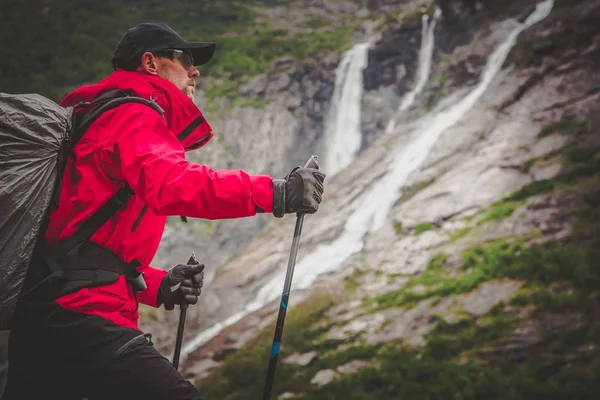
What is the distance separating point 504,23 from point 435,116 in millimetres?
5598

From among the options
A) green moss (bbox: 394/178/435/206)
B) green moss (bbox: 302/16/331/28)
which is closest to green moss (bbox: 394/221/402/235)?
green moss (bbox: 394/178/435/206)

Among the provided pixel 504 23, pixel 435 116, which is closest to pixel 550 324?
pixel 435 116

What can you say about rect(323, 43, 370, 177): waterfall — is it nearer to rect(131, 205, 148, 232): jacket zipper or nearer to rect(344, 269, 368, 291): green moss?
rect(344, 269, 368, 291): green moss

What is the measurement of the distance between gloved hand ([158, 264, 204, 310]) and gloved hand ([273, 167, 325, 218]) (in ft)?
2.81

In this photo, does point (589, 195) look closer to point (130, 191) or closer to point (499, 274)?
point (499, 274)

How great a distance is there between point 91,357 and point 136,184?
72 cm

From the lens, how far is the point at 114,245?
2428 mm

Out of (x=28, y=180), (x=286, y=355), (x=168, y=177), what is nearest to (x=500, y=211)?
(x=286, y=355)

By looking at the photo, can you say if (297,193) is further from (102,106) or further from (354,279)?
(354,279)

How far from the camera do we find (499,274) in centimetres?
926

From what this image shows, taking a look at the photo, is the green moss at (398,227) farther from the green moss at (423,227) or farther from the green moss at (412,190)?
the green moss at (412,190)

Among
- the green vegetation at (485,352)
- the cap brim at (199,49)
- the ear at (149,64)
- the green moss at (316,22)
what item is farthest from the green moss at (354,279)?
the green moss at (316,22)

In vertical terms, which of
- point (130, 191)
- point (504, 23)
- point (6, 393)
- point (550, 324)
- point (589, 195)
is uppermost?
point (504, 23)

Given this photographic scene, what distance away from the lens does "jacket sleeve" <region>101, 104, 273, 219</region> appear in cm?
214
